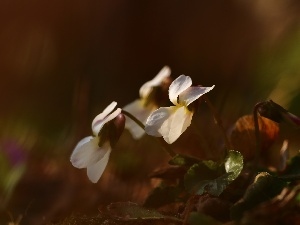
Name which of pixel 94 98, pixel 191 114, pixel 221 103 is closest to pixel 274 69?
pixel 221 103

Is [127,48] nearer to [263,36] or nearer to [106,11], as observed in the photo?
[106,11]

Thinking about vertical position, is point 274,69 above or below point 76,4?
below

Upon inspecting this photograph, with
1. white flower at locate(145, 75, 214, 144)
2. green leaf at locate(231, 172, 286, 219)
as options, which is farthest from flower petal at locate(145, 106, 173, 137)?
green leaf at locate(231, 172, 286, 219)

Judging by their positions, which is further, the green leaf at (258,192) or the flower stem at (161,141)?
the flower stem at (161,141)

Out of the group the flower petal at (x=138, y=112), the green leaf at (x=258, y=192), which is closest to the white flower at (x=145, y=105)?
the flower petal at (x=138, y=112)

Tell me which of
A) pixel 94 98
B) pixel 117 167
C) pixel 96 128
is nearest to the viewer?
pixel 96 128

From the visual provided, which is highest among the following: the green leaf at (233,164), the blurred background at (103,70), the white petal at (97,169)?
the white petal at (97,169)

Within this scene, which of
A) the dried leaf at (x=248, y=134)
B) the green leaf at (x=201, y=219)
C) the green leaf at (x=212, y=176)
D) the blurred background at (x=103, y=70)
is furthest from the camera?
A: the blurred background at (x=103, y=70)

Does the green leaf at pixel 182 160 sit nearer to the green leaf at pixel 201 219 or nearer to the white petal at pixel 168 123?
the white petal at pixel 168 123
